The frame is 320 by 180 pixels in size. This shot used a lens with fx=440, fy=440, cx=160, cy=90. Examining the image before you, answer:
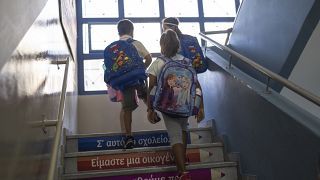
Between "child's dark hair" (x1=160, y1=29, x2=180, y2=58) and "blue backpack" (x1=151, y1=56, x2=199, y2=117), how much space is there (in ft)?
0.24

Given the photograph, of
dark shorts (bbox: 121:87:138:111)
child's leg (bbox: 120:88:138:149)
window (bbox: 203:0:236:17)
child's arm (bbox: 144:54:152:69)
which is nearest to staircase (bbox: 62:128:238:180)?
child's leg (bbox: 120:88:138:149)

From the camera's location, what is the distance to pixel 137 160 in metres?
3.81

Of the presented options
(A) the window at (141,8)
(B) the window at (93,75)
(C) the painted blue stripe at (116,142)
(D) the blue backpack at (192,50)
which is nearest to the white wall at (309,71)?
(D) the blue backpack at (192,50)

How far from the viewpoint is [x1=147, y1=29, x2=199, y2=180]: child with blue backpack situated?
3408 mm

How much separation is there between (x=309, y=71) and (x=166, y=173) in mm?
1395

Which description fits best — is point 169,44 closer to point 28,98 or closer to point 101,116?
point 28,98

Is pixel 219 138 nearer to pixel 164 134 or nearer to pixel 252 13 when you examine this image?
pixel 164 134

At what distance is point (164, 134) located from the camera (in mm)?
4359

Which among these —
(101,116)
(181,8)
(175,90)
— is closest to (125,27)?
(175,90)

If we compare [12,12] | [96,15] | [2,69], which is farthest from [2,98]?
[96,15]

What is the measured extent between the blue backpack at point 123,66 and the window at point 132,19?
2.98 metres

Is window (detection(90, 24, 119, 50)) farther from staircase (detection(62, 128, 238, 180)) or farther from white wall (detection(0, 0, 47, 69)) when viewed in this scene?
white wall (detection(0, 0, 47, 69))

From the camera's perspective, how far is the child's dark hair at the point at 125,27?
13.5 feet

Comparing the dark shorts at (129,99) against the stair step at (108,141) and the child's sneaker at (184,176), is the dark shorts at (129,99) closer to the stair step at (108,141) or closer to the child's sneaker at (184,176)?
the stair step at (108,141)
